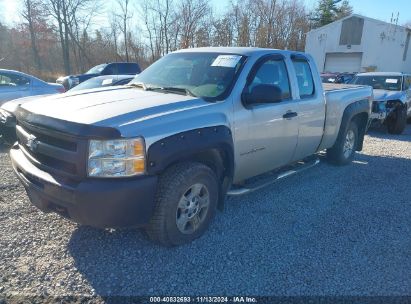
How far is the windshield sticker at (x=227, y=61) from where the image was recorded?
3.84 metres

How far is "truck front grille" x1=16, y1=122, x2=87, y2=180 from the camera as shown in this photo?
8.80 feet

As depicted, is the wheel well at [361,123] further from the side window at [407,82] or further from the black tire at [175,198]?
the side window at [407,82]

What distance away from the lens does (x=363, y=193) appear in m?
5.01

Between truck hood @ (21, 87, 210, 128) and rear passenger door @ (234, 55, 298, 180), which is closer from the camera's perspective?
truck hood @ (21, 87, 210, 128)

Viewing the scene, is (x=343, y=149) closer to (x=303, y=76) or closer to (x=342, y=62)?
(x=303, y=76)

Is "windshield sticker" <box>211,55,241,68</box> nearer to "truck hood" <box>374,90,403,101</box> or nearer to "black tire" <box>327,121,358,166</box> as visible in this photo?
"black tire" <box>327,121,358,166</box>

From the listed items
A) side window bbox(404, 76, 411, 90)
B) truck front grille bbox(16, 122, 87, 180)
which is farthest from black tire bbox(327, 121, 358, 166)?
side window bbox(404, 76, 411, 90)

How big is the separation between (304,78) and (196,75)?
67.8 inches

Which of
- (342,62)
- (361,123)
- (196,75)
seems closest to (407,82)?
(361,123)

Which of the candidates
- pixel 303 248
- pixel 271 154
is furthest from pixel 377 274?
pixel 271 154

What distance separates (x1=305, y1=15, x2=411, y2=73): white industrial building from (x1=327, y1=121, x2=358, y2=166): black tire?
1101 inches

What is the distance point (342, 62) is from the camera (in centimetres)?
3291

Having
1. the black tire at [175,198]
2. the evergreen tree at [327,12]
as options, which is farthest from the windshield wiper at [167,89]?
the evergreen tree at [327,12]

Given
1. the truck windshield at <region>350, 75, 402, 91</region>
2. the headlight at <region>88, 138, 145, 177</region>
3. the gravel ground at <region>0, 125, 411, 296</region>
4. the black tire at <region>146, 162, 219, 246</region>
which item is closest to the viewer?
the headlight at <region>88, 138, 145, 177</region>
